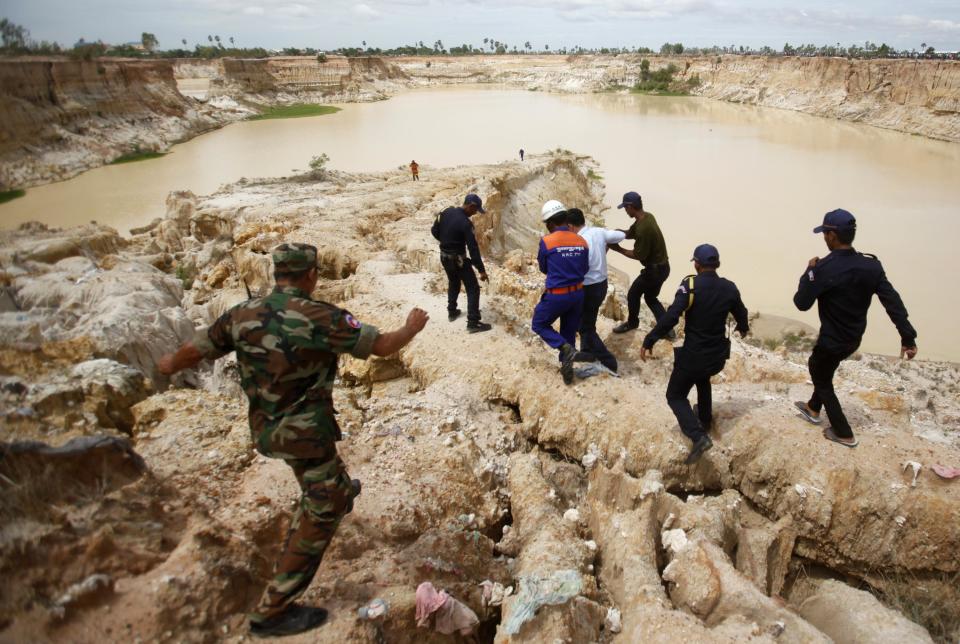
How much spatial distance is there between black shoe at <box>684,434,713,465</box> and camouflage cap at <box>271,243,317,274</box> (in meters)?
3.12

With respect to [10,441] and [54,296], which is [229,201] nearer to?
[54,296]

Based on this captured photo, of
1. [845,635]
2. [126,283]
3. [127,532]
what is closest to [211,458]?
[127,532]

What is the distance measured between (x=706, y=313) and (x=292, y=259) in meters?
2.83

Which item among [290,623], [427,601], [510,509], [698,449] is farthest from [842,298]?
[290,623]

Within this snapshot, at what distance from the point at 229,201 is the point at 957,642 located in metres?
15.1

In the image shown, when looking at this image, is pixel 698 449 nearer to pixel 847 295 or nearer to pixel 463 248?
pixel 847 295

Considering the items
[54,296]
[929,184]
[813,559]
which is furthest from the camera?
[929,184]

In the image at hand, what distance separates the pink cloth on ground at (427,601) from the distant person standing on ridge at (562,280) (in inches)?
100

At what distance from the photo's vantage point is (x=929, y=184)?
80.7ft

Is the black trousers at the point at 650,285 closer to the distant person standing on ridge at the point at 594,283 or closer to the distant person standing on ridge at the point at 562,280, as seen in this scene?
the distant person standing on ridge at the point at 594,283

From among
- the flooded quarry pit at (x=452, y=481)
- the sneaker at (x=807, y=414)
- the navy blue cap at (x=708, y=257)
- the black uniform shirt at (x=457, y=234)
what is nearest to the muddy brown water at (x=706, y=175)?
the flooded quarry pit at (x=452, y=481)

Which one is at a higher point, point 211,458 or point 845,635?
point 211,458

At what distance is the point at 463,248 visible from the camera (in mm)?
5648

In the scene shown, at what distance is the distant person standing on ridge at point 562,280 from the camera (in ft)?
14.9
